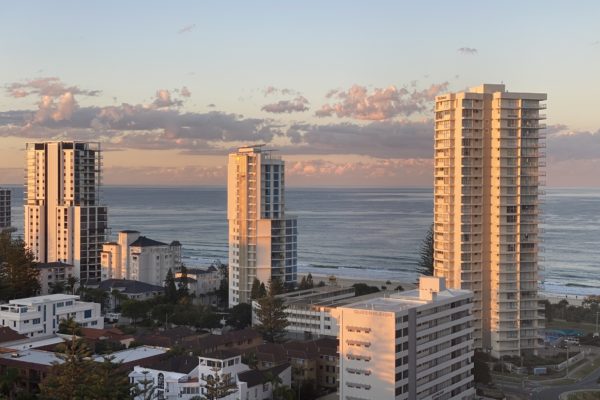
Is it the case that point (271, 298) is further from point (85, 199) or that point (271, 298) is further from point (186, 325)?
point (85, 199)

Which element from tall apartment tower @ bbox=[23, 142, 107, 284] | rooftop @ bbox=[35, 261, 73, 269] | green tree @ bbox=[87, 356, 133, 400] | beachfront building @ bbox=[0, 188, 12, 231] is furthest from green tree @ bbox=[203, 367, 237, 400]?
beachfront building @ bbox=[0, 188, 12, 231]

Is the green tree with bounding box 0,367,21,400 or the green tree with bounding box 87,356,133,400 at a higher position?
the green tree with bounding box 87,356,133,400

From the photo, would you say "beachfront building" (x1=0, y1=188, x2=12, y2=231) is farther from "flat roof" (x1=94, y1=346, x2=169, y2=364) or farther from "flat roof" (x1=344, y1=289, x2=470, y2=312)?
"flat roof" (x1=344, y1=289, x2=470, y2=312)

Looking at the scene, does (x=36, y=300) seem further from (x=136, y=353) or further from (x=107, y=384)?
(x=107, y=384)

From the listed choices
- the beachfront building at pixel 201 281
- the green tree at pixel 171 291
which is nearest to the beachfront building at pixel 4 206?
the beachfront building at pixel 201 281

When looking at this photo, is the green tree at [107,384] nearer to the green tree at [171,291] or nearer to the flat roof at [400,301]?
the flat roof at [400,301]

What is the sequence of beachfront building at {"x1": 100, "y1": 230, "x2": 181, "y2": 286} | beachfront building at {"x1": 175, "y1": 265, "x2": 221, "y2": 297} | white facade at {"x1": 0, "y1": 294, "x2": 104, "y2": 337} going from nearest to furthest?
white facade at {"x1": 0, "y1": 294, "x2": 104, "y2": 337} < beachfront building at {"x1": 175, "y1": 265, "x2": 221, "y2": 297} < beachfront building at {"x1": 100, "y1": 230, "x2": 181, "y2": 286}
